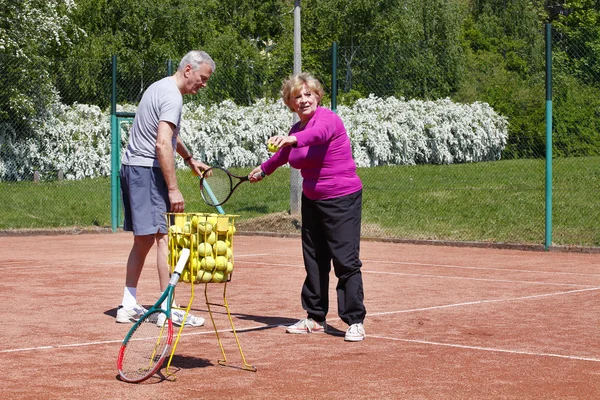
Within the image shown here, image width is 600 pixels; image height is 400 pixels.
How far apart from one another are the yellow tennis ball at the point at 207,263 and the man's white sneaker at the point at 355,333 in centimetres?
153

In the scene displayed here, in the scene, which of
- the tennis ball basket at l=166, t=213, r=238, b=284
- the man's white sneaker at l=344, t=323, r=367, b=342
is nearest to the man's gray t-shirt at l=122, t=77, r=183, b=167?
the tennis ball basket at l=166, t=213, r=238, b=284

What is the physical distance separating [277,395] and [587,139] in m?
11.7

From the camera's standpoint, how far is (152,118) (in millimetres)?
7352

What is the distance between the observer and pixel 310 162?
695 centimetres

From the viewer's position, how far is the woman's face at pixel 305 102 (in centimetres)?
696

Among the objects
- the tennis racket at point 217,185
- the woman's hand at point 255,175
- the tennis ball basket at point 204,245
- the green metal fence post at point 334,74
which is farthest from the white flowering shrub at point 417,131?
the tennis ball basket at point 204,245

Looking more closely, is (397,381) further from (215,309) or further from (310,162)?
(215,309)

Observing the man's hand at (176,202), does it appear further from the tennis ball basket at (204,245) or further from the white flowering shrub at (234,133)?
the white flowering shrub at (234,133)

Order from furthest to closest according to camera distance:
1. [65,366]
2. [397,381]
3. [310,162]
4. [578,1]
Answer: [578,1] < [310,162] < [65,366] < [397,381]

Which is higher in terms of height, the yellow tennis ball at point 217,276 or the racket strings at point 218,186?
the racket strings at point 218,186

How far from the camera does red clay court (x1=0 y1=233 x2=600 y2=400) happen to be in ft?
17.8

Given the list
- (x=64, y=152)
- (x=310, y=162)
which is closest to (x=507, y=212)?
Answer: (x=64, y=152)

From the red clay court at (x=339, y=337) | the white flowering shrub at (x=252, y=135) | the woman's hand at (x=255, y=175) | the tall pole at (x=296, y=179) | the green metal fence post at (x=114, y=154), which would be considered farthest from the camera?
the white flowering shrub at (x=252, y=135)

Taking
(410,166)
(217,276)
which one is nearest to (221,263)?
(217,276)
